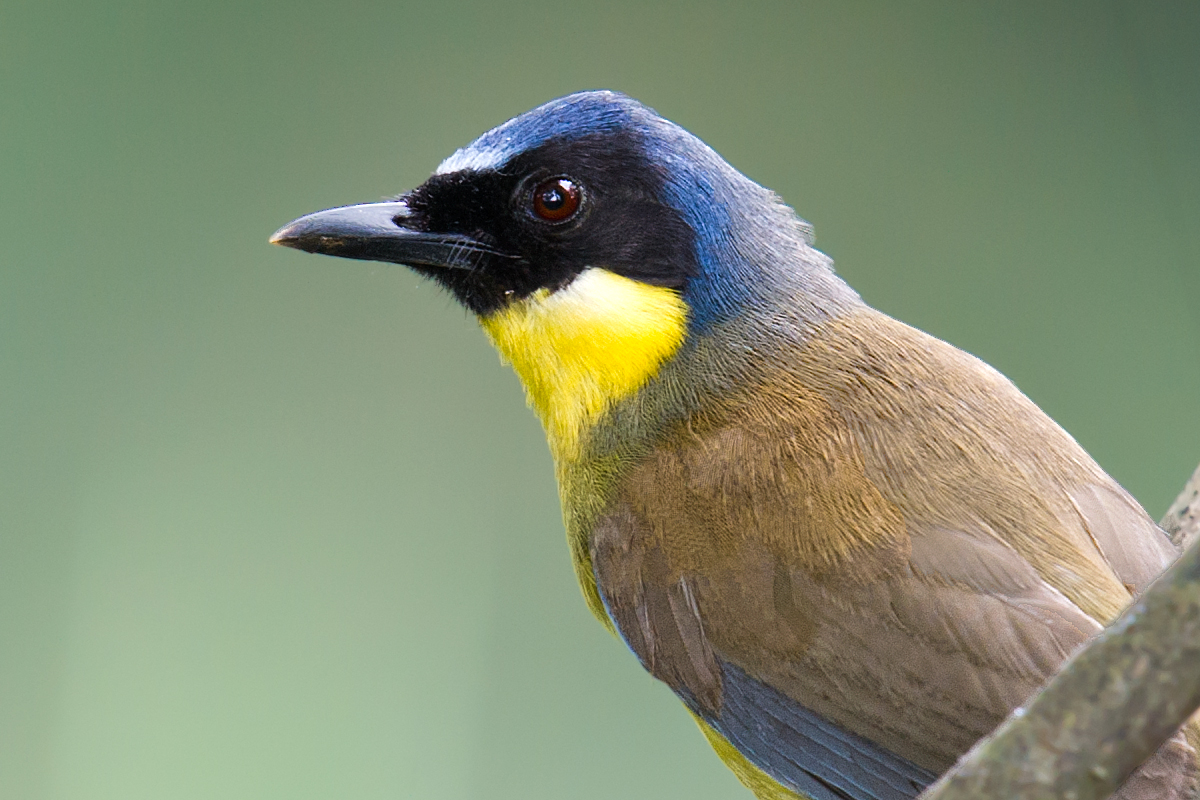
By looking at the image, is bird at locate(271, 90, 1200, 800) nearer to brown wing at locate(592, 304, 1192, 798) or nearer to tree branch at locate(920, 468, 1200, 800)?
brown wing at locate(592, 304, 1192, 798)

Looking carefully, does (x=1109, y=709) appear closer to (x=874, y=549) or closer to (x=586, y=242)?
(x=874, y=549)

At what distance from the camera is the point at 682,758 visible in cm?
329

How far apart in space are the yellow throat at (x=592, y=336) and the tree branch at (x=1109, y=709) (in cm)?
96

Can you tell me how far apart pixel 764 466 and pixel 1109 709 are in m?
0.78

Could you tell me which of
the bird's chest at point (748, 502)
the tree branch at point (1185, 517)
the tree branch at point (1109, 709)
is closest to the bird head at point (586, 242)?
the bird's chest at point (748, 502)

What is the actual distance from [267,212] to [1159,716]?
9.53 feet

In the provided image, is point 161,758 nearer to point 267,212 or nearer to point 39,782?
point 39,782

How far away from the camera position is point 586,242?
5.19 ft

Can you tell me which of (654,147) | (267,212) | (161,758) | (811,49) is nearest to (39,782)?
(161,758)

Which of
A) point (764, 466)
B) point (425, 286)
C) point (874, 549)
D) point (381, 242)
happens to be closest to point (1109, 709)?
point (874, 549)

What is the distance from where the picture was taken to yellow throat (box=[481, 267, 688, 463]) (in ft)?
5.21

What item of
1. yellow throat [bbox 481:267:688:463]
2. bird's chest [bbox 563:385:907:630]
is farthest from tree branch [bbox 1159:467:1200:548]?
yellow throat [bbox 481:267:688:463]

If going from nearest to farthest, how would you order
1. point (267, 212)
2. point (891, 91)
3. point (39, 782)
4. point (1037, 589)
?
point (1037, 589) → point (39, 782) → point (267, 212) → point (891, 91)

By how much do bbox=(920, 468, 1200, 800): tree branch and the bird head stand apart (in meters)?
0.96
